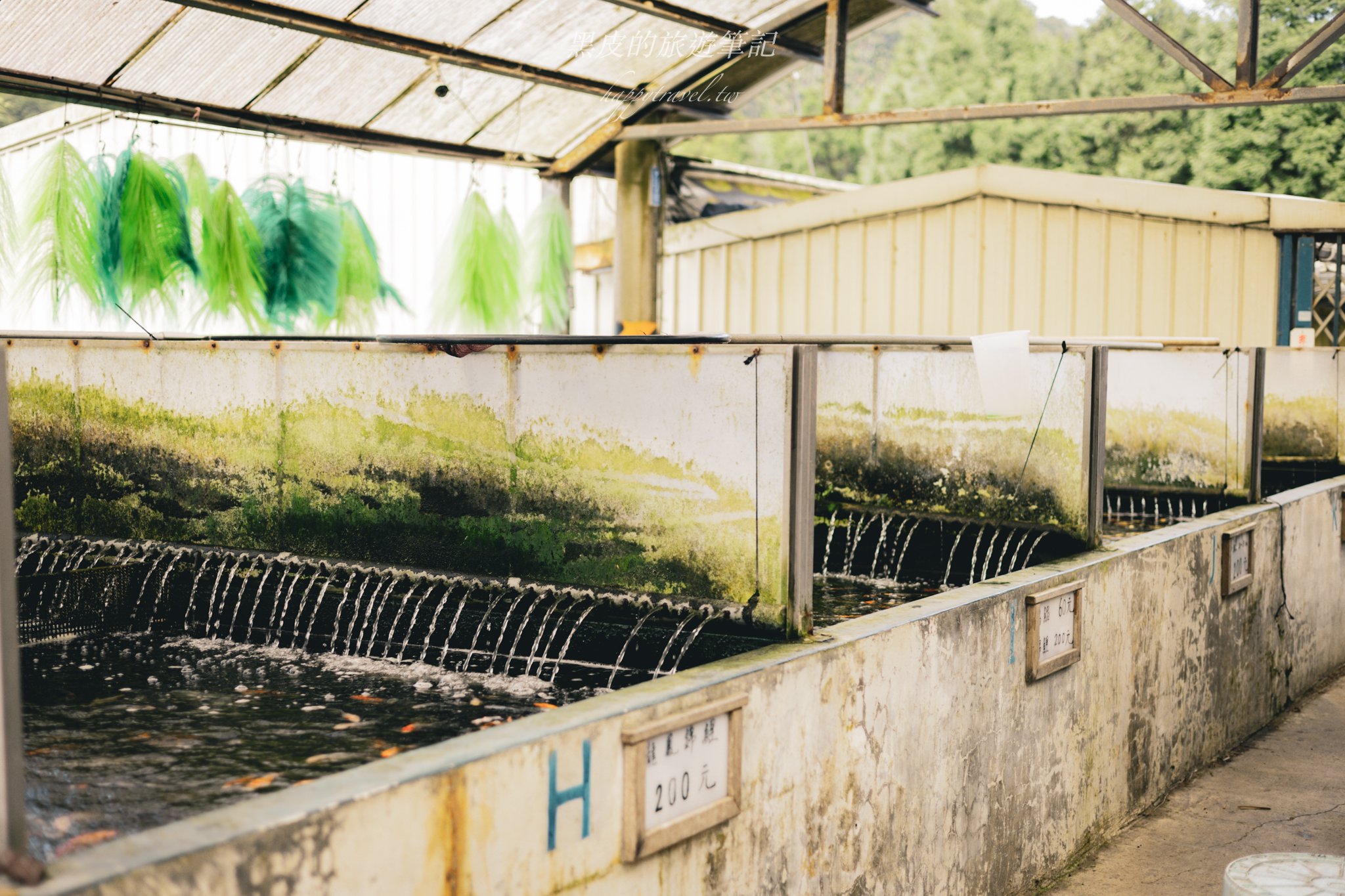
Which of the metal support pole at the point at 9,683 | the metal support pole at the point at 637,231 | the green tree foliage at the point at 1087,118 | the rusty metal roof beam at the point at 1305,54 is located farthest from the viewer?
the green tree foliage at the point at 1087,118

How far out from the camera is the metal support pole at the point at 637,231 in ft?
32.8

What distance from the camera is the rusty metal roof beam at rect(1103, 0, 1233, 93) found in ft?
25.0

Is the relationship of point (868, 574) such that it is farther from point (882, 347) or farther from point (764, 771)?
point (764, 771)

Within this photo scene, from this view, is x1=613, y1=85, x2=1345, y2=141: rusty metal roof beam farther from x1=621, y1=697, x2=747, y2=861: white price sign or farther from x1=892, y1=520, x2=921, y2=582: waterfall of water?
x1=621, y1=697, x2=747, y2=861: white price sign

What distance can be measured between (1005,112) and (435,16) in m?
3.92

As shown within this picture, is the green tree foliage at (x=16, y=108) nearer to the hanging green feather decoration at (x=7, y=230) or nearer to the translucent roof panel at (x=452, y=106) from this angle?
the translucent roof panel at (x=452, y=106)

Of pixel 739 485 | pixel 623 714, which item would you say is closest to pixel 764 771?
pixel 623 714

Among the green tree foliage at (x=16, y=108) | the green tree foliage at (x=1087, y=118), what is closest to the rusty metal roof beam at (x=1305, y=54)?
the green tree foliage at (x=1087, y=118)

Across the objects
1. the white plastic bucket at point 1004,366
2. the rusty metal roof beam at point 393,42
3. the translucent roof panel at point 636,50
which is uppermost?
the translucent roof panel at point 636,50

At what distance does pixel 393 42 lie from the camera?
24.2 feet

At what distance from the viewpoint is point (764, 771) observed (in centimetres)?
312

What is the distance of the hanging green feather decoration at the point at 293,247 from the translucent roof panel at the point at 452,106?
1.01 metres

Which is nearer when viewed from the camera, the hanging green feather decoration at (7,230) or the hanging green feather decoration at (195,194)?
the hanging green feather decoration at (7,230)

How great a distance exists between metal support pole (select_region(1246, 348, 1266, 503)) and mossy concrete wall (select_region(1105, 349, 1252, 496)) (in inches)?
0.7
